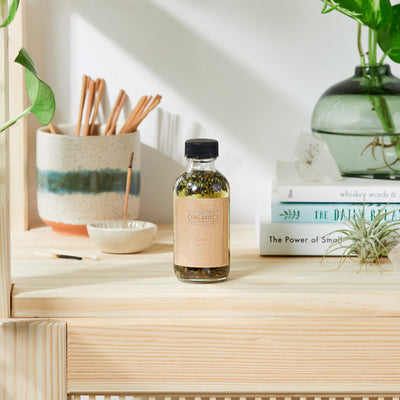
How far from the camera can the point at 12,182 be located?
121cm

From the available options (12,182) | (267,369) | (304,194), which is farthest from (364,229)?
(12,182)

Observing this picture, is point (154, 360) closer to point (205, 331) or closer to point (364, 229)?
point (205, 331)

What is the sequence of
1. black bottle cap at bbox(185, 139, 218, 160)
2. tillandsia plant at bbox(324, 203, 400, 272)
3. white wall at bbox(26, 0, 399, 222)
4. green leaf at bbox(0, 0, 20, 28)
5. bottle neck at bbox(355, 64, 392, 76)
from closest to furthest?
green leaf at bbox(0, 0, 20, 28) → black bottle cap at bbox(185, 139, 218, 160) → tillandsia plant at bbox(324, 203, 400, 272) → bottle neck at bbox(355, 64, 392, 76) → white wall at bbox(26, 0, 399, 222)

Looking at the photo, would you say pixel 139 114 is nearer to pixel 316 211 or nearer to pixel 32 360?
pixel 316 211

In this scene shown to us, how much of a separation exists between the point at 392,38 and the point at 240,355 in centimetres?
57

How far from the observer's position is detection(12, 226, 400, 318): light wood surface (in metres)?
0.85

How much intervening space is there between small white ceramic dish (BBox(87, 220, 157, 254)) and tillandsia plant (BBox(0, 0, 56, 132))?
0.26m

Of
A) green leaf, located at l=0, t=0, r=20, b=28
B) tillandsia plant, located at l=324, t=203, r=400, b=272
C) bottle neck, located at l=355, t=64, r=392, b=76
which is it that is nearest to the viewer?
green leaf, located at l=0, t=0, r=20, b=28

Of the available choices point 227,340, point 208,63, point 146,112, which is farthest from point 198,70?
point 227,340

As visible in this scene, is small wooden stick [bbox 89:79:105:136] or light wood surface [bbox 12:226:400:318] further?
small wooden stick [bbox 89:79:105:136]

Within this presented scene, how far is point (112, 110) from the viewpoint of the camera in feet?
3.88

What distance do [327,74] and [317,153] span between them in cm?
24

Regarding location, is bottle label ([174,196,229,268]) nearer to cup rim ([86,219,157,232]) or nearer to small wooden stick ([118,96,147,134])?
cup rim ([86,219,157,232])

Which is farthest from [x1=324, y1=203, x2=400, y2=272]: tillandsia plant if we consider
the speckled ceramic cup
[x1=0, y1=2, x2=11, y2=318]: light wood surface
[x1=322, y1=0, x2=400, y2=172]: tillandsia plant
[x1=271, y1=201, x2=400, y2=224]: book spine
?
[x1=0, y1=2, x2=11, y2=318]: light wood surface
